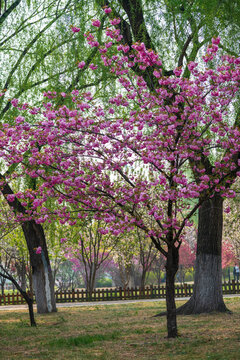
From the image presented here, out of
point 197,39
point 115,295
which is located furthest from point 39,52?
point 115,295

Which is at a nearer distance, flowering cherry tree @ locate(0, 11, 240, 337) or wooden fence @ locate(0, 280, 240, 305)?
flowering cherry tree @ locate(0, 11, 240, 337)

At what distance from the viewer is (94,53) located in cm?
1034

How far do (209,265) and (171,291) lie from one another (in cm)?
351

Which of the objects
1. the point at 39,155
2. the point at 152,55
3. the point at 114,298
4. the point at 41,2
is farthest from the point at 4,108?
the point at 114,298

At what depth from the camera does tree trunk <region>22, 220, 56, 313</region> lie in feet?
44.6

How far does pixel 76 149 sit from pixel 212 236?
186 inches

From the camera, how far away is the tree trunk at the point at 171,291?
7.39 meters

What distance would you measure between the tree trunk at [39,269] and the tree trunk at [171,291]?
22.6 feet

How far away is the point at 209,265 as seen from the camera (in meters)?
10.8

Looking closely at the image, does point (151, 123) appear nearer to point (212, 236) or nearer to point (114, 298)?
point (212, 236)

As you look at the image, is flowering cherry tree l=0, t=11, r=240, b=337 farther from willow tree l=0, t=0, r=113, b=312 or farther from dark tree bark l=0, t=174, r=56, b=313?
dark tree bark l=0, t=174, r=56, b=313

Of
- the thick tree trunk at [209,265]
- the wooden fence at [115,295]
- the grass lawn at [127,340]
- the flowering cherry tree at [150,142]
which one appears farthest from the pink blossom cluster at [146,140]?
the wooden fence at [115,295]

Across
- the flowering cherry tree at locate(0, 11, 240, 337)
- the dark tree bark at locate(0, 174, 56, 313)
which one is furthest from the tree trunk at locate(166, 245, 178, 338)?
the dark tree bark at locate(0, 174, 56, 313)

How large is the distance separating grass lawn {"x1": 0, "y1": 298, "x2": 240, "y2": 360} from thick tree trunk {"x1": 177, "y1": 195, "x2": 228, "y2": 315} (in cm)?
52
